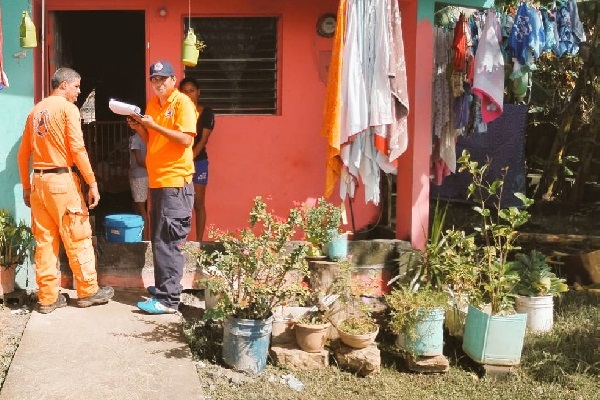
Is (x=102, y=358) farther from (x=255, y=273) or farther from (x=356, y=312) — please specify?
(x=356, y=312)

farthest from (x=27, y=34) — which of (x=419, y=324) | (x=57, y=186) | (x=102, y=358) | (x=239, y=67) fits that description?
(x=419, y=324)

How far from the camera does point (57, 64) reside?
711 cm

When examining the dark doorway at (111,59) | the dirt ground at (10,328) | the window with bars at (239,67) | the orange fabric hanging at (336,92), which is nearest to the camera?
the dirt ground at (10,328)

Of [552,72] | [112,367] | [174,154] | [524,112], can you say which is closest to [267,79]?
[174,154]

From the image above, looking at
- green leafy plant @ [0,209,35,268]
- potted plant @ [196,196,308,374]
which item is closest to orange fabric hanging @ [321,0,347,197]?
potted plant @ [196,196,308,374]

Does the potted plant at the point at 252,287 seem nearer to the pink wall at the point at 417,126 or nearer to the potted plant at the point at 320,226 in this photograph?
the potted plant at the point at 320,226

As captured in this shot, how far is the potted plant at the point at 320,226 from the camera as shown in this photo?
5879 mm

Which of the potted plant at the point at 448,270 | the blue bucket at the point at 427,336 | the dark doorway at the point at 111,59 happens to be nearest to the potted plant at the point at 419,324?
the blue bucket at the point at 427,336

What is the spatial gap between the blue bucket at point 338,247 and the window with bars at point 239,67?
2.10m

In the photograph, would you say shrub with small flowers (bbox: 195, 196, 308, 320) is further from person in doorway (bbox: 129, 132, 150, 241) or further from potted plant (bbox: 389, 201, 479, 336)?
person in doorway (bbox: 129, 132, 150, 241)

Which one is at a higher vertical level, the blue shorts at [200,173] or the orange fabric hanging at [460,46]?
the orange fabric hanging at [460,46]

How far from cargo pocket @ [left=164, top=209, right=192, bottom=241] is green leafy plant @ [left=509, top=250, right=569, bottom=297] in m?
2.84

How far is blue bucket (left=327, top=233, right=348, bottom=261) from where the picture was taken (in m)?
5.86

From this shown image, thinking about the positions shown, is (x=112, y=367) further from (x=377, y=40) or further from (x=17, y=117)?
(x=377, y=40)
